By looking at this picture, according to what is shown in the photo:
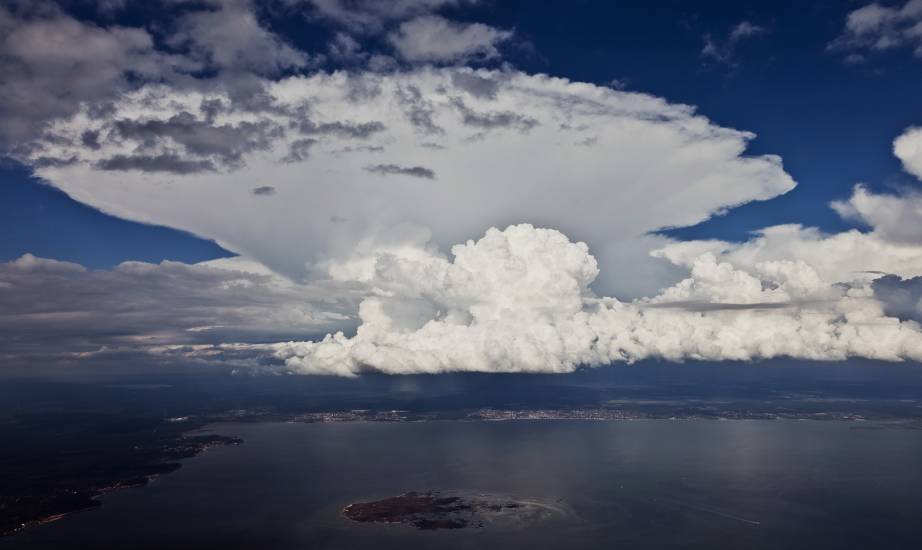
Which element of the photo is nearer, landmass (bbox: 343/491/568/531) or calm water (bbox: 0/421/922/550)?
calm water (bbox: 0/421/922/550)

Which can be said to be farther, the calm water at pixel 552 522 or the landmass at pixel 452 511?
the landmass at pixel 452 511

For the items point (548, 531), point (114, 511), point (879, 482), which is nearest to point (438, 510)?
point (548, 531)

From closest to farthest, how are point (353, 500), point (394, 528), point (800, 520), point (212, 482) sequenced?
1. point (394, 528)
2. point (800, 520)
3. point (353, 500)
4. point (212, 482)

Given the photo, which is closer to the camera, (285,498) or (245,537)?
(245,537)

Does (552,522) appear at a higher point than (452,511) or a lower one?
lower

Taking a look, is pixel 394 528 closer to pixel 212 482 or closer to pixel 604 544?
pixel 604 544

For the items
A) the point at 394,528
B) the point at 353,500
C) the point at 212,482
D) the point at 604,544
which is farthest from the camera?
the point at 212,482

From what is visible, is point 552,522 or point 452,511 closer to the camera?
point 552,522
